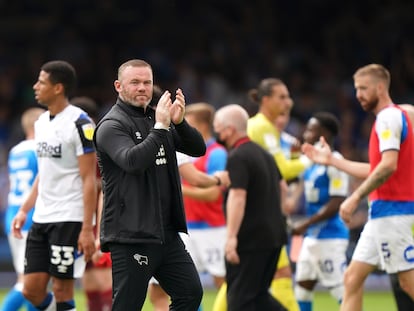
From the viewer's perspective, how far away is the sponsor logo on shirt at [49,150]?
9.88 meters

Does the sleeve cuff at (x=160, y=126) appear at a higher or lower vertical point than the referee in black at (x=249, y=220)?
higher

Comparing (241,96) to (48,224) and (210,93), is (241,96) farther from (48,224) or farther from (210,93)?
(48,224)

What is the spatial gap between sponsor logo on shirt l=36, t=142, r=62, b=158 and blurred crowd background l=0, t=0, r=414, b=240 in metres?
10.7

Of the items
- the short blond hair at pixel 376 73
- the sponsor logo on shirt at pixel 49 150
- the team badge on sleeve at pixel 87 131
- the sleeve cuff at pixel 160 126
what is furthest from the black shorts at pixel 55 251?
the short blond hair at pixel 376 73

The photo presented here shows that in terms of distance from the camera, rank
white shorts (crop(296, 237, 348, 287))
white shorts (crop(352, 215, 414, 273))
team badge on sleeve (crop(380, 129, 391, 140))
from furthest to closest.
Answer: white shorts (crop(296, 237, 348, 287)), white shorts (crop(352, 215, 414, 273)), team badge on sleeve (crop(380, 129, 391, 140))

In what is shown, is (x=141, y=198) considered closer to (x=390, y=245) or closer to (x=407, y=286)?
(x=390, y=245)

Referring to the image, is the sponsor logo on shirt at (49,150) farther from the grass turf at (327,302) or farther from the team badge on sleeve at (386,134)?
the grass turf at (327,302)

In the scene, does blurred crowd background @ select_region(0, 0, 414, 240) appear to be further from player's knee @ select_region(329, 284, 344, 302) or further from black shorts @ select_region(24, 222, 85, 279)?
black shorts @ select_region(24, 222, 85, 279)

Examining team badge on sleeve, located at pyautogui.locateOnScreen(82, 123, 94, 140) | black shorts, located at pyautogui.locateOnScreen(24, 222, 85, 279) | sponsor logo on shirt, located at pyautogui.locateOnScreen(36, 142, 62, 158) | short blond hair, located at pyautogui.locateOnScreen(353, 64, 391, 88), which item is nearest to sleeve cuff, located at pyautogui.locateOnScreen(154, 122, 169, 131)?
team badge on sleeve, located at pyautogui.locateOnScreen(82, 123, 94, 140)

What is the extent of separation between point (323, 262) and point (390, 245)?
2038mm

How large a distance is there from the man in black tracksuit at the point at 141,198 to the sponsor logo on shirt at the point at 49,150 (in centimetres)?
166

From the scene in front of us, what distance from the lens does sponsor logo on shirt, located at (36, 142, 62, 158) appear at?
9875 mm

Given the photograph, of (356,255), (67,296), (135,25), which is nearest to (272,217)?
(356,255)

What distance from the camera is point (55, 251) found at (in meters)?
9.88
